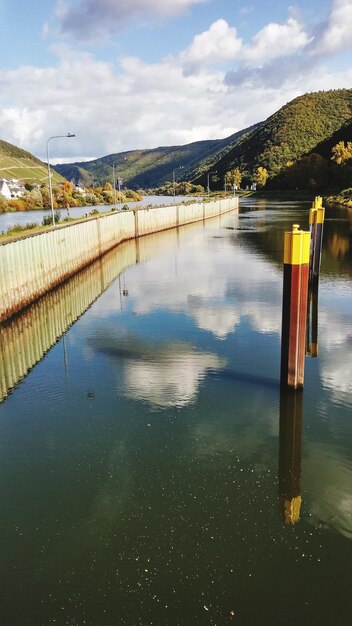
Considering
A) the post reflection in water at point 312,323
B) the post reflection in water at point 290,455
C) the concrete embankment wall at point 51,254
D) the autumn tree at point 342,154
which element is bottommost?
the post reflection in water at point 290,455

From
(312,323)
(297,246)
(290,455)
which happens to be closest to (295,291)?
(297,246)

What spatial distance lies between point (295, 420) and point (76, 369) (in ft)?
23.3

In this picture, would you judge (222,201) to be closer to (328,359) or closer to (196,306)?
(196,306)

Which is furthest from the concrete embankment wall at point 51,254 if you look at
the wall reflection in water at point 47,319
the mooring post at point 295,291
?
the mooring post at point 295,291

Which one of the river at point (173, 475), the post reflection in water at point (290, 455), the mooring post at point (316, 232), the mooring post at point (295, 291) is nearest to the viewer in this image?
the river at point (173, 475)

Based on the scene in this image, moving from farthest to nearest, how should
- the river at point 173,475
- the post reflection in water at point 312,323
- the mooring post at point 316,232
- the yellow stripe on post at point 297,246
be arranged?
the mooring post at point 316,232
the post reflection in water at point 312,323
the yellow stripe on post at point 297,246
the river at point 173,475

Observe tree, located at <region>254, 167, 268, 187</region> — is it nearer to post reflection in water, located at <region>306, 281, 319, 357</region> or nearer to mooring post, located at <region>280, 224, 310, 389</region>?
post reflection in water, located at <region>306, 281, 319, 357</region>

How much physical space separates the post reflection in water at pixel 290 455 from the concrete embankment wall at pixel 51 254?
12.2 metres

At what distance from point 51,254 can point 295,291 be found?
688 inches

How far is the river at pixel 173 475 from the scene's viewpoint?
6441 millimetres

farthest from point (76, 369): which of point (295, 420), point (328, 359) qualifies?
point (328, 359)

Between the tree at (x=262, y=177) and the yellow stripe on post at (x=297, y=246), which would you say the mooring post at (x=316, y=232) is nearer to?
the yellow stripe on post at (x=297, y=246)

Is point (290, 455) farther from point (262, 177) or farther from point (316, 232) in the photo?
point (262, 177)

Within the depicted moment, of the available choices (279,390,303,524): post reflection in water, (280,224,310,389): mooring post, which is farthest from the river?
(280,224,310,389): mooring post
